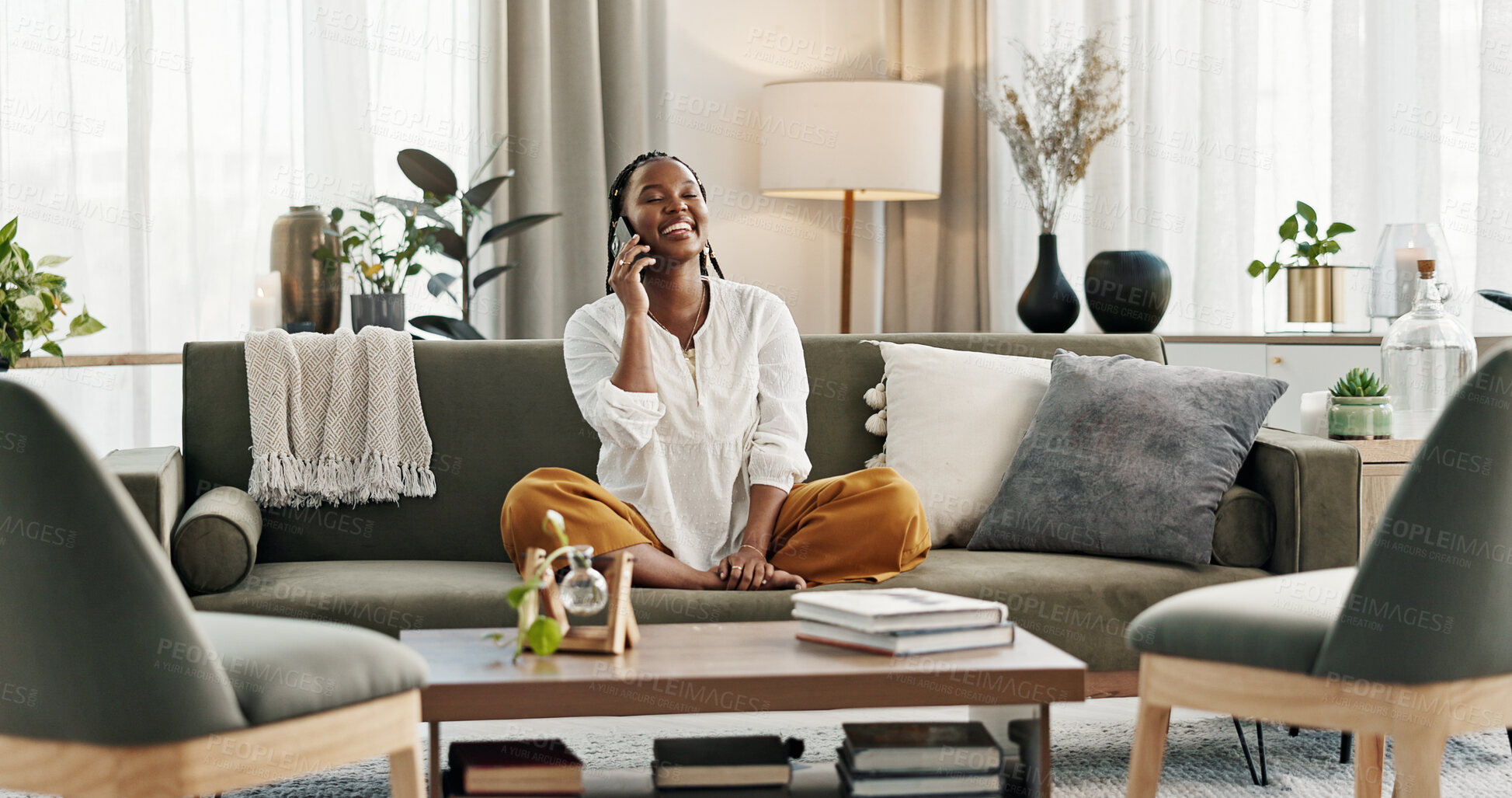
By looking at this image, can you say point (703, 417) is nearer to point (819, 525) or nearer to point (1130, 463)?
point (819, 525)

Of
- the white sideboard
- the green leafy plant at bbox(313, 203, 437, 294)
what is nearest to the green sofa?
the white sideboard

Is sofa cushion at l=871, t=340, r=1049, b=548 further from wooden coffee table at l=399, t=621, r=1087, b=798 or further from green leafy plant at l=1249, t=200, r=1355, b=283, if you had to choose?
wooden coffee table at l=399, t=621, r=1087, b=798

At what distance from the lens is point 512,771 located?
152 centimetres

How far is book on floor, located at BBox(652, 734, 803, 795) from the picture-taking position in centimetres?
157

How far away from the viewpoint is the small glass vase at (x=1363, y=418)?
2490 millimetres

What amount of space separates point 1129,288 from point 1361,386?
0.86 m

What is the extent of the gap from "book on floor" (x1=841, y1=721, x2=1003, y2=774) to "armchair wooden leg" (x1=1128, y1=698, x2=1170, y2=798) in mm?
187

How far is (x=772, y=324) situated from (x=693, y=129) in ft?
5.80

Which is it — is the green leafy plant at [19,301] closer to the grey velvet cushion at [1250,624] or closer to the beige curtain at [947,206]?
the grey velvet cushion at [1250,624]

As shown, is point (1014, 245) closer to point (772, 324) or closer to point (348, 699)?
point (772, 324)

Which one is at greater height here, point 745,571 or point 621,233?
point 621,233

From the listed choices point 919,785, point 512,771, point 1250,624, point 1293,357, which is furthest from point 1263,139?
point 512,771

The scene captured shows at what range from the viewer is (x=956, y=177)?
14.3 ft

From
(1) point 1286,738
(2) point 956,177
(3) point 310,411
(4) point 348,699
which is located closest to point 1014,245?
(2) point 956,177
